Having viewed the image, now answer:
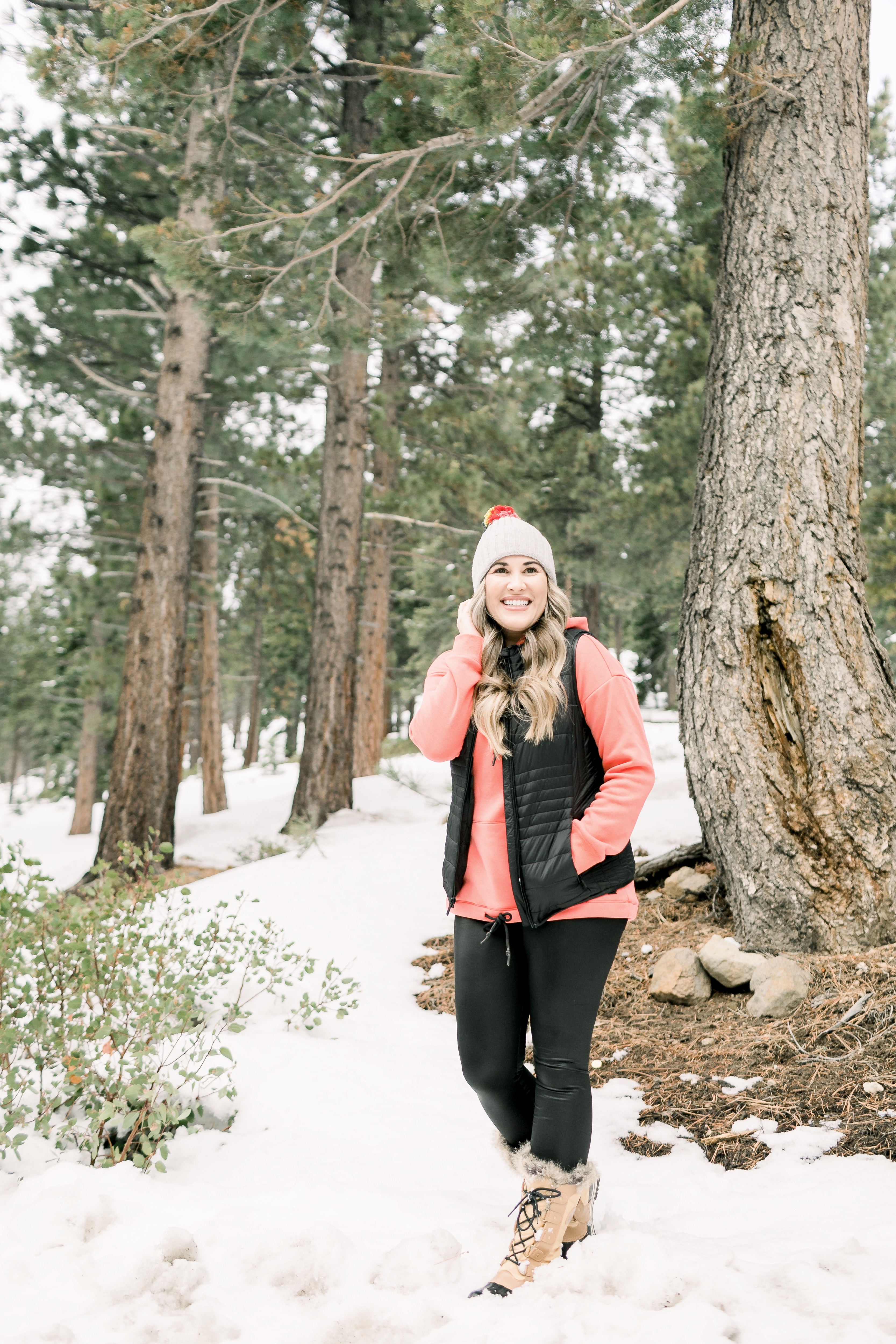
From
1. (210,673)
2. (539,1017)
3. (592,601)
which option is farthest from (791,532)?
(592,601)

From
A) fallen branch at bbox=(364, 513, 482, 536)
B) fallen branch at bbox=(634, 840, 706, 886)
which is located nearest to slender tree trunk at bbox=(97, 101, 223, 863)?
fallen branch at bbox=(364, 513, 482, 536)

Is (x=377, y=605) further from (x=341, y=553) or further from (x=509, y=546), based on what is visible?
(x=509, y=546)

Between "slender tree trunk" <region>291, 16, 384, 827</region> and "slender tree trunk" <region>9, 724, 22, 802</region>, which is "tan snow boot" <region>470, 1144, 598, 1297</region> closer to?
"slender tree trunk" <region>291, 16, 384, 827</region>

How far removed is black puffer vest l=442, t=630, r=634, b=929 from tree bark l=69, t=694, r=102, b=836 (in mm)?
15601

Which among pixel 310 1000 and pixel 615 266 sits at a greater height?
pixel 615 266

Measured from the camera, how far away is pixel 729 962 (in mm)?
3893

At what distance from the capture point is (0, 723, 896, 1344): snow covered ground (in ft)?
5.87

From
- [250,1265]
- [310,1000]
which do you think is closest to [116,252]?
[310,1000]

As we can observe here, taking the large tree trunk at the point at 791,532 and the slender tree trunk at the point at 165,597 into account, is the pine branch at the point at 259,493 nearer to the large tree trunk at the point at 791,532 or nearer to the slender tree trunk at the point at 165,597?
the slender tree trunk at the point at 165,597

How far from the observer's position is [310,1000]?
13.8 ft

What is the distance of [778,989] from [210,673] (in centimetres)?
1253

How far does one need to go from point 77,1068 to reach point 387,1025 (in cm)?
187

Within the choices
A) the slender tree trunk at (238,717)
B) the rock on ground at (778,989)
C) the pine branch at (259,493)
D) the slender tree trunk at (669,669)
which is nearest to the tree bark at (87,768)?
the pine branch at (259,493)

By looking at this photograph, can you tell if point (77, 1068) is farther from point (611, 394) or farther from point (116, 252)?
point (611, 394)
